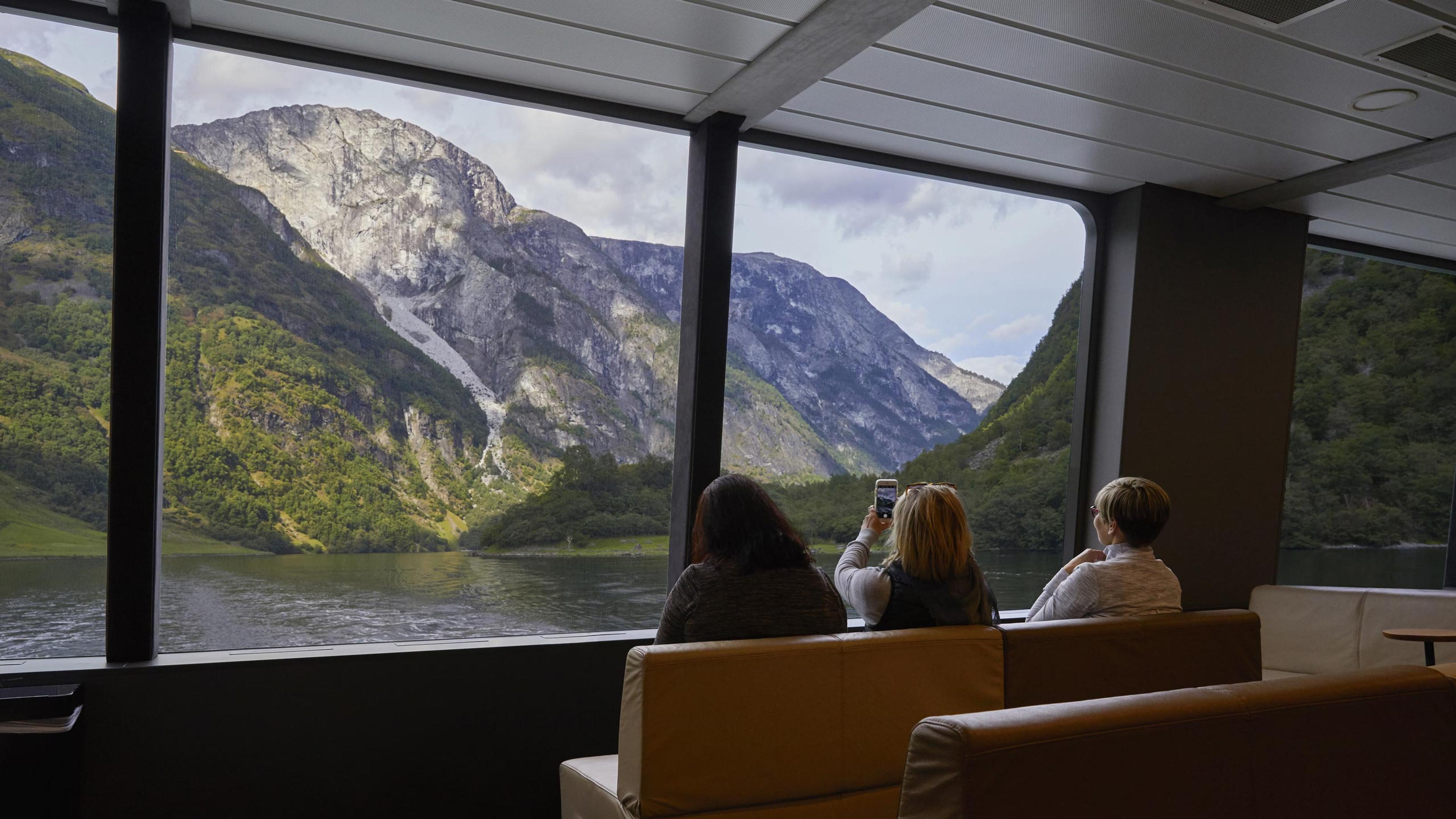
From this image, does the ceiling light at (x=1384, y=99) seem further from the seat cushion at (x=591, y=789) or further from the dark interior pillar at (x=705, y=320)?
the seat cushion at (x=591, y=789)

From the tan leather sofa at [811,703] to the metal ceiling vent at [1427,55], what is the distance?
1.99 metres

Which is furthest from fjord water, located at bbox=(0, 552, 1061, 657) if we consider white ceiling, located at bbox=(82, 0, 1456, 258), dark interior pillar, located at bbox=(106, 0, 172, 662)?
white ceiling, located at bbox=(82, 0, 1456, 258)

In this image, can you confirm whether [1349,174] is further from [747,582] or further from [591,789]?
[591,789]

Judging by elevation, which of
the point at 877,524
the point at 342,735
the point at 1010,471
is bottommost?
the point at 342,735

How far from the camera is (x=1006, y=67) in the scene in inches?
111

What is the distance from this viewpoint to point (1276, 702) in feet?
4.29

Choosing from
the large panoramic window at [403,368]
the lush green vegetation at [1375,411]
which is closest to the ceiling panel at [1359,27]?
the large panoramic window at [403,368]

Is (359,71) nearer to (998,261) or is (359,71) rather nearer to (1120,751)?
(1120,751)

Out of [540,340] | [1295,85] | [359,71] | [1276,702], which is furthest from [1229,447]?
[540,340]

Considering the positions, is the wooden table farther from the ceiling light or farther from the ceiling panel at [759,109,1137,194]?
the ceiling panel at [759,109,1137,194]

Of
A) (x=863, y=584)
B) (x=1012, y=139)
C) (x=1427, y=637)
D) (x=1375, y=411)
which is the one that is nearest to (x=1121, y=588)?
(x=863, y=584)

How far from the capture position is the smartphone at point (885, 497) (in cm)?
275

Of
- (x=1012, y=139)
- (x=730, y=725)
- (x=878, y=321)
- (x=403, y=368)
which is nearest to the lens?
(x=730, y=725)

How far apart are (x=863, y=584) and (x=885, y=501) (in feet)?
1.49
